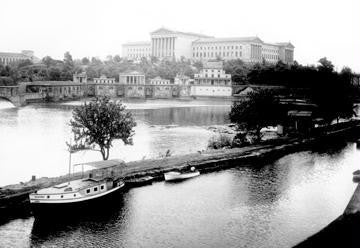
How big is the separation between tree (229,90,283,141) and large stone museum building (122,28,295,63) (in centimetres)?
8430

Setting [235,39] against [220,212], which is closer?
[220,212]

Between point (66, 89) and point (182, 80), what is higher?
point (182, 80)

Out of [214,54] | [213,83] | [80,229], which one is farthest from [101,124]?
[214,54]

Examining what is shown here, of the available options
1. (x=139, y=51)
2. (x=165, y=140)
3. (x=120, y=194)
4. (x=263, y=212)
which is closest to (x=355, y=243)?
(x=263, y=212)

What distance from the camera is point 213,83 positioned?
311ft

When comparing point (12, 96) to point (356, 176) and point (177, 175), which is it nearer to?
point (177, 175)

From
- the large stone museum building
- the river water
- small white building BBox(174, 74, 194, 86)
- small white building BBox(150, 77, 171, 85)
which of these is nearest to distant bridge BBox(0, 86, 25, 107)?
small white building BBox(150, 77, 171, 85)

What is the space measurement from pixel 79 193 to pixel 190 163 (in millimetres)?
8949

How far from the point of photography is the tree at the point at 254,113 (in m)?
35.6

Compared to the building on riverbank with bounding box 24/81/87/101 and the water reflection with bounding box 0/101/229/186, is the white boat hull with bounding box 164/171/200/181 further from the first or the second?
the building on riverbank with bounding box 24/81/87/101

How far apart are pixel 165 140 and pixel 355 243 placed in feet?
85.3

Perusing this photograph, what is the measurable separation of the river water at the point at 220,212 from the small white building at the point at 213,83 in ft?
198

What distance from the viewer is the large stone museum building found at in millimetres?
121800

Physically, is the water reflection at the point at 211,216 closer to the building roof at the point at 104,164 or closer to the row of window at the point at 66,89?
the building roof at the point at 104,164
